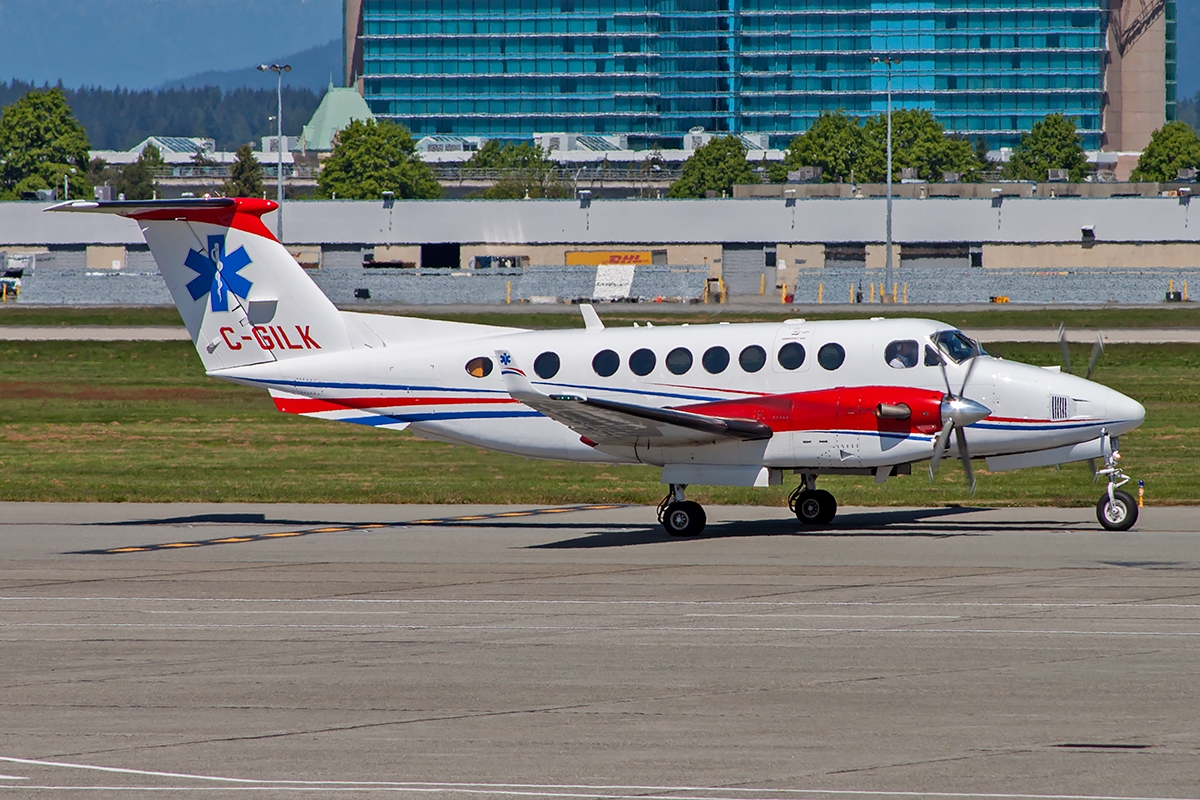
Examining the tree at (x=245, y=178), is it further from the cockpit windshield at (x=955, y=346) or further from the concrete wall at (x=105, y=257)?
the cockpit windshield at (x=955, y=346)

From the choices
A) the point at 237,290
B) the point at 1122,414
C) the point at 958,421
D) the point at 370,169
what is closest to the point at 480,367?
the point at 237,290

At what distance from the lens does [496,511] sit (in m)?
25.9

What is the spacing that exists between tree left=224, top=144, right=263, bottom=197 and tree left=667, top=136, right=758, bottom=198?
152 ft

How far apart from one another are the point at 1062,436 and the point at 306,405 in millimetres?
12354

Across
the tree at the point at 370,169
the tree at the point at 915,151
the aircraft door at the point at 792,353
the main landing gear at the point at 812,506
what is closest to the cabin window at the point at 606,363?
the aircraft door at the point at 792,353

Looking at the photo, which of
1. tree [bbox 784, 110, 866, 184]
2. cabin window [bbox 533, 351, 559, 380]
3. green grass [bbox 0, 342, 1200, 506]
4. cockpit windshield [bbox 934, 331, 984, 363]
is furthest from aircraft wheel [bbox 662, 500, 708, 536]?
tree [bbox 784, 110, 866, 184]

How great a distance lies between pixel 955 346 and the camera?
71.1 feet

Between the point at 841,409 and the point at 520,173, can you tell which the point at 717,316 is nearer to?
the point at 841,409

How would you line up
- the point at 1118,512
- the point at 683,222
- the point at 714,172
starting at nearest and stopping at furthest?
1. the point at 1118,512
2. the point at 683,222
3. the point at 714,172

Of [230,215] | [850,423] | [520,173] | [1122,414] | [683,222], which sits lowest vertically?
[850,423]

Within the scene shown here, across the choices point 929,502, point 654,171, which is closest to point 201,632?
point 929,502

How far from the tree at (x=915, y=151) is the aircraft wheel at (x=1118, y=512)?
121m

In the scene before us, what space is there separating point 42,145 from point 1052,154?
109026mm

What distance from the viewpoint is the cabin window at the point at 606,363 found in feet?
75.9
